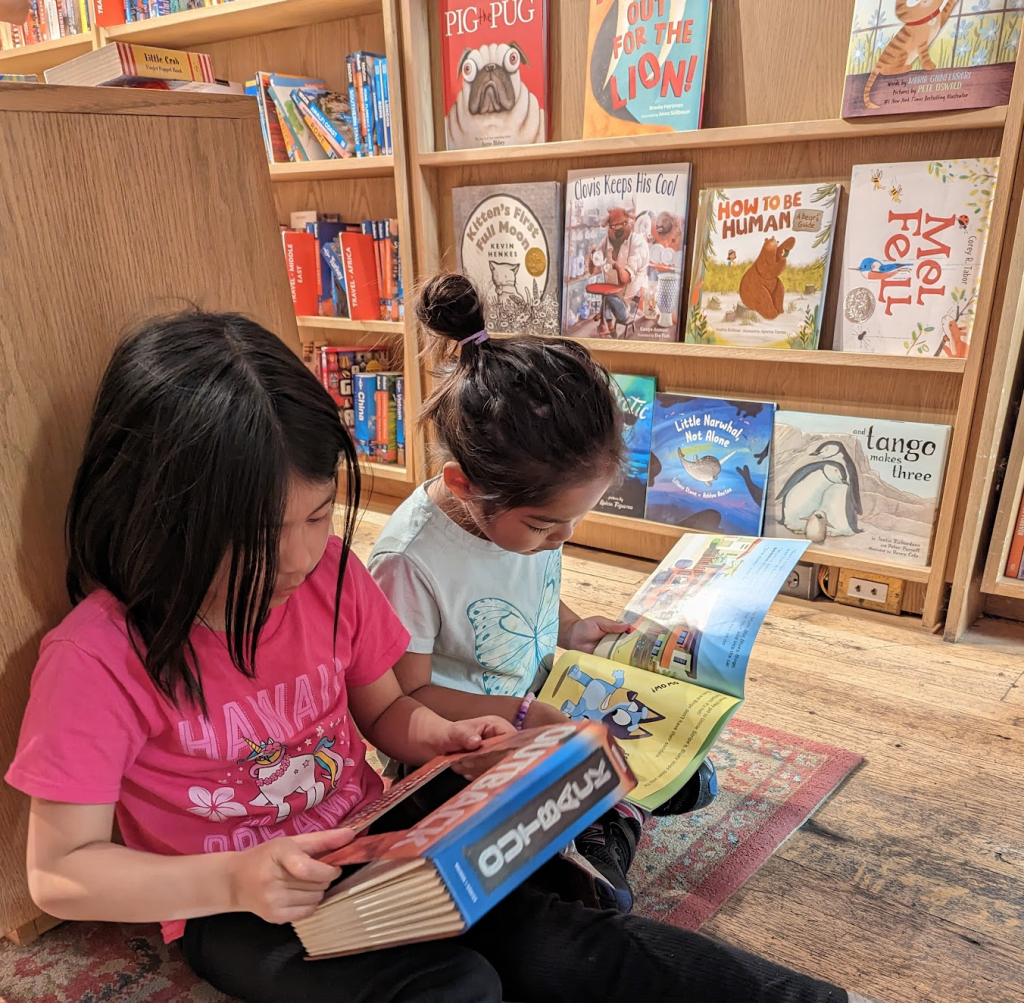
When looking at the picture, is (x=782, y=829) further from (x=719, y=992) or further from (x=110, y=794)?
(x=110, y=794)

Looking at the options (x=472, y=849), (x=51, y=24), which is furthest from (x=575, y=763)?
(x=51, y=24)

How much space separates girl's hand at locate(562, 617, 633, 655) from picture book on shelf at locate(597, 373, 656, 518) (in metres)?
0.73

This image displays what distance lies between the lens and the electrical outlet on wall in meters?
1.64

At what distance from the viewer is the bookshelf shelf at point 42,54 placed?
2547 millimetres

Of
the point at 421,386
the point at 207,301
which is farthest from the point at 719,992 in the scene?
the point at 421,386

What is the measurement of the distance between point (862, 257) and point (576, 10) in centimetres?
76

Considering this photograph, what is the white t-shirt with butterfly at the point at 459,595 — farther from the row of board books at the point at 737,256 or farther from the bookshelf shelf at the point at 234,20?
the bookshelf shelf at the point at 234,20

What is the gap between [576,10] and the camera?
173cm

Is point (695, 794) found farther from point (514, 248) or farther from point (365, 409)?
point (365, 409)

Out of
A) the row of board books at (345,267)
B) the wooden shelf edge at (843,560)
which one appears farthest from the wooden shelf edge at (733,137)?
the wooden shelf edge at (843,560)

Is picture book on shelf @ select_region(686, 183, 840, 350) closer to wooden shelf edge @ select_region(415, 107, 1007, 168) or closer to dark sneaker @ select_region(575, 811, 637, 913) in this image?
wooden shelf edge @ select_region(415, 107, 1007, 168)

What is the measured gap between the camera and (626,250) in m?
1.78

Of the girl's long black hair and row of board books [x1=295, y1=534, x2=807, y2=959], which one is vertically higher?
the girl's long black hair

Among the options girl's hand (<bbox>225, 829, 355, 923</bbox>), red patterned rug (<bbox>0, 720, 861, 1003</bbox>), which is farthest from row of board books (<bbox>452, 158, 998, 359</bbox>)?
girl's hand (<bbox>225, 829, 355, 923</bbox>)
